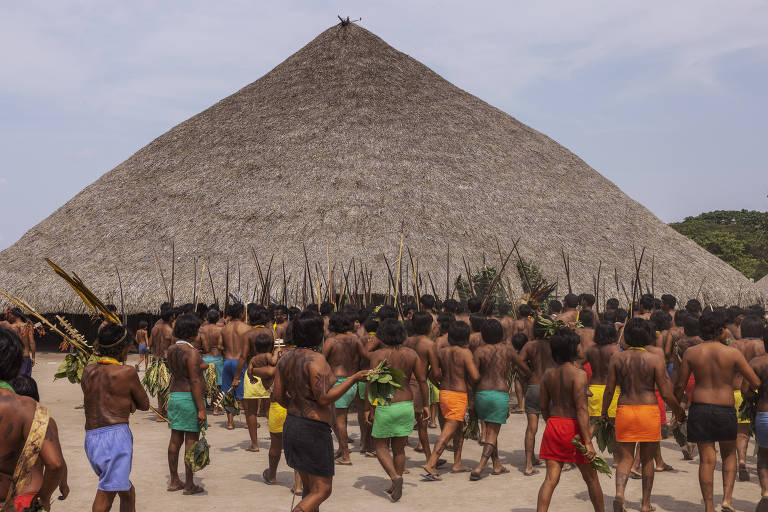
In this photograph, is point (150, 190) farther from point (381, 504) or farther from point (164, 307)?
point (381, 504)

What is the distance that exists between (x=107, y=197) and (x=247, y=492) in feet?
74.8

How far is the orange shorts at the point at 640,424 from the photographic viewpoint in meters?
6.17

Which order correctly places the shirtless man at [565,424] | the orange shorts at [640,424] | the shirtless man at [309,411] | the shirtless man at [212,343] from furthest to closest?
the shirtless man at [212,343], the orange shorts at [640,424], the shirtless man at [565,424], the shirtless man at [309,411]

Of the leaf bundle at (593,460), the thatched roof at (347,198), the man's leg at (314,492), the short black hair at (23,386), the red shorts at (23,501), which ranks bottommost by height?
the man's leg at (314,492)

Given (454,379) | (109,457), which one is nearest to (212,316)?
(454,379)

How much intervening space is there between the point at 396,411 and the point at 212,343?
16.3 feet

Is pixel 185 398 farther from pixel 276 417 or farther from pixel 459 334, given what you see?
pixel 459 334

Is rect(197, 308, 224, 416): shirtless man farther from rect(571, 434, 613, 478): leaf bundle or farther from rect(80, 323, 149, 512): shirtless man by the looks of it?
rect(571, 434, 613, 478): leaf bundle

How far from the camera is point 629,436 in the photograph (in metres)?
6.21

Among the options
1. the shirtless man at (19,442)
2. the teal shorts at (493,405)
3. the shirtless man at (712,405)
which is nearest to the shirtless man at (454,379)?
the teal shorts at (493,405)

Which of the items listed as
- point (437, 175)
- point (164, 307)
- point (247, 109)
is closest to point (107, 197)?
point (247, 109)

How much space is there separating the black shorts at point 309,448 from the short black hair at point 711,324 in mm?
3541

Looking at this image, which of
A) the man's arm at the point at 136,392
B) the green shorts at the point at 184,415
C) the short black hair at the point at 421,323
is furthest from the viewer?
the short black hair at the point at 421,323

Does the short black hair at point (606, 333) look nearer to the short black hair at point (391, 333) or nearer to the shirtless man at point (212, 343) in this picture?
the short black hair at point (391, 333)
